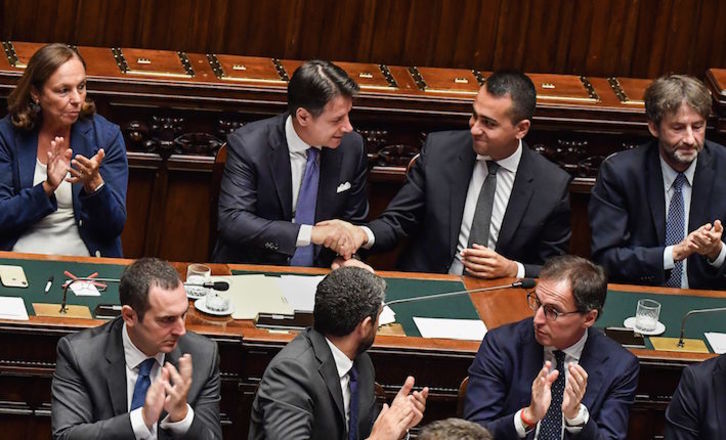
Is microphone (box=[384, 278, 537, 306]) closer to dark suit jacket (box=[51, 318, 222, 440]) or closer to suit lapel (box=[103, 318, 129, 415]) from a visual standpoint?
dark suit jacket (box=[51, 318, 222, 440])

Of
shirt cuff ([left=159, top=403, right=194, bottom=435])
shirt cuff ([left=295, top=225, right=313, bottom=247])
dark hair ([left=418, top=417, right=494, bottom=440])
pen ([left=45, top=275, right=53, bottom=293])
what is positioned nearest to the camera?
dark hair ([left=418, top=417, right=494, bottom=440])

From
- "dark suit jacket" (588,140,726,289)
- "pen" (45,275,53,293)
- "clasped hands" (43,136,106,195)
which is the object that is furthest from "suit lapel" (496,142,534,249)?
"pen" (45,275,53,293)

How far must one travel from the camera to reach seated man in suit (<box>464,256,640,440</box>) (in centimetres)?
589

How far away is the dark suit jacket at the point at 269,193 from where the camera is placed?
→ 674 centimetres

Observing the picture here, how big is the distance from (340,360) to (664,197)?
192 centimetres

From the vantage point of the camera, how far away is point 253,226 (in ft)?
22.1

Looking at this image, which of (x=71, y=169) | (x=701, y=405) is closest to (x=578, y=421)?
(x=701, y=405)

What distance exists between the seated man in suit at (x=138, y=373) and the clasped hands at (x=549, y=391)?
39.3 inches

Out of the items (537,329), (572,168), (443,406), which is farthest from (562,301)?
(572,168)

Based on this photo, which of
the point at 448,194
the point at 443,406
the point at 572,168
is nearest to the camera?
the point at 443,406

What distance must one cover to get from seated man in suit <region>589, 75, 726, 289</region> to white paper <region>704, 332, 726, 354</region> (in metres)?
0.45

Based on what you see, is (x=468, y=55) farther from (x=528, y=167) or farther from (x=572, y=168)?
(x=528, y=167)

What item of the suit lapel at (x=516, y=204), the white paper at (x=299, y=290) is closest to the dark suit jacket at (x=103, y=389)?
the white paper at (x=299, y=290)

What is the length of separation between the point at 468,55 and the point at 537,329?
2.51 m
